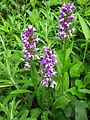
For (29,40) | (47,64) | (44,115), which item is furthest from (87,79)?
(29,40)

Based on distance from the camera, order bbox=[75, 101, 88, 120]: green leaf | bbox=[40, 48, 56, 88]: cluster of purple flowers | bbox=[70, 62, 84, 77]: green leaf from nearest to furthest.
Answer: bbox=[40, 48, 56, 88]: cluster of purple flowers
bbox=[75, 101, 88, 120]: green leaf
bbox=[70, 62, 84, 77]: green leaf

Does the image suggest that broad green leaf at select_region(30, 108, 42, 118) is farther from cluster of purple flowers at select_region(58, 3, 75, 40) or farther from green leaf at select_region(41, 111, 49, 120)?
cluster of purple flowers at select_region(58, 3, 75, 40)

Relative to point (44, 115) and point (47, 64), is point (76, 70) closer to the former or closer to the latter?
point (44, 115)

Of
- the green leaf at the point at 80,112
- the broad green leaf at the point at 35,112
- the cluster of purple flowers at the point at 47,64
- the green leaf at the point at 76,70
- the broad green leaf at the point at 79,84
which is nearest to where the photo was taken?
the cluster of purple flowers at the point at 47,64

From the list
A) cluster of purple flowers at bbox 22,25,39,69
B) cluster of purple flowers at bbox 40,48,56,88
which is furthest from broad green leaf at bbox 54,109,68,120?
cluster of purple flowers at bbox 22,25,39,69

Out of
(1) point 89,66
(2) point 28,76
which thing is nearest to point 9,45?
(2) point 28,76

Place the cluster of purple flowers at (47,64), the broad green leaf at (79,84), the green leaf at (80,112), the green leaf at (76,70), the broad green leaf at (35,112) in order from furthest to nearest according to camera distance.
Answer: the green leaf at (76,70) → the broad green leaf at (79,84) → the broad green leaf at (35,112) → the green leaf at (80,112) → the cluster of purple flowers at (47,64)

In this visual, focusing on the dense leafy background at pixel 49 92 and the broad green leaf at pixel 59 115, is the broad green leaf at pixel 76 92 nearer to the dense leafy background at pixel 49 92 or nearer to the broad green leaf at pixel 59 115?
the dense leafy background at pixel 49 92

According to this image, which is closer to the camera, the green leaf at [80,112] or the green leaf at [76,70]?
the green leaf at [80,112]

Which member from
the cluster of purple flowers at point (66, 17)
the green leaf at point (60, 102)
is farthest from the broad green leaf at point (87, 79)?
the cluster of purple flowers at point (66, 17)

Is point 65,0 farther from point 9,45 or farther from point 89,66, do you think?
point 89,66

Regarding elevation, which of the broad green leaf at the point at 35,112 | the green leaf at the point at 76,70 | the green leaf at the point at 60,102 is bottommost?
the broad green leaf at the point at 35,112
